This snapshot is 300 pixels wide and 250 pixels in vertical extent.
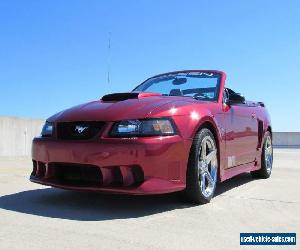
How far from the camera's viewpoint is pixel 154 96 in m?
4.82

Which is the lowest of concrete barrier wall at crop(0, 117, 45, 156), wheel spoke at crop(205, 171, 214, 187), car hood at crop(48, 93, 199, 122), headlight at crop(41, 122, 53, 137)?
concrete barrier wall at crop(0, 117, 45, 156)

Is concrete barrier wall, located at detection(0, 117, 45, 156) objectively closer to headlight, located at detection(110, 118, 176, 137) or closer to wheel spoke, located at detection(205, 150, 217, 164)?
wheel spoke, located at detection(205, 150, 217, 164)

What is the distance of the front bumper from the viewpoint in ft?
12.4

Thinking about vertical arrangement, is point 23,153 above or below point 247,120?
below

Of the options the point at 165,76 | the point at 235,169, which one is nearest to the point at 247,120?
the point at 235,169

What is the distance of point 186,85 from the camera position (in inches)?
228

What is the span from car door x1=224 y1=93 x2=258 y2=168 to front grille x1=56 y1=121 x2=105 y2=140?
1.75 m

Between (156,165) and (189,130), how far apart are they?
536 mm

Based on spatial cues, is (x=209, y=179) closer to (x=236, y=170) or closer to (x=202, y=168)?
(x=202, y=168)

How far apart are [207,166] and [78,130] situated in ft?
4.50

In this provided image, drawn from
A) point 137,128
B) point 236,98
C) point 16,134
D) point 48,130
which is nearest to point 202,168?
point 137,128

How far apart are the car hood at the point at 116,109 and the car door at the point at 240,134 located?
2.91 ft

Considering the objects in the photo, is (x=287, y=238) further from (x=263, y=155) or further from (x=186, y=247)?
(x=263, y=155)

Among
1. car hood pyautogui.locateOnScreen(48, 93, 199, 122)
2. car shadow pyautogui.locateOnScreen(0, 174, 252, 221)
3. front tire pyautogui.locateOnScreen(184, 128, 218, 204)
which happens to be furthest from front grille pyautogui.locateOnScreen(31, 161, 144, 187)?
front tire pyautogui.locateOnScreen(184, 128, 218, 204)
